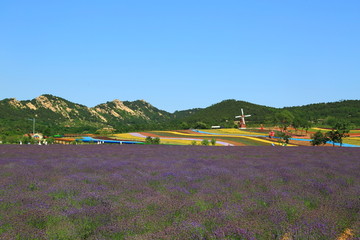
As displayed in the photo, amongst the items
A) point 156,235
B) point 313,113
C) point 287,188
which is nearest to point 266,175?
point 287,188

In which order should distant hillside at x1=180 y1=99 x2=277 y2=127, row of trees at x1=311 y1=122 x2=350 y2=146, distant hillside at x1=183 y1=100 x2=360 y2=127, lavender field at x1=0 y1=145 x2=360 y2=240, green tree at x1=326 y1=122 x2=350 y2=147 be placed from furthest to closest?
distant hillside at x1=180 y1=99 x2=277 y2=127, distant hillside at x1=183 y1=100 x2=360 y2=127, row of trees at x1=311 y1=122 x2=350 y2=146, green tree at x1=326 y1=122 x2=350 y2=147, lavender field at x1=0 y1=145 x2=360 y2=240

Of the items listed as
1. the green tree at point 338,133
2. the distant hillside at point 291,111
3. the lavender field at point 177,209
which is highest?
the distant hillside at point 291,111

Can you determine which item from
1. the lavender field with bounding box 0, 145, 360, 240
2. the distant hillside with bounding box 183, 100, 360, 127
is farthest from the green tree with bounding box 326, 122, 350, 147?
A: the distant hillside with bounding box 183, 100, 360, 127

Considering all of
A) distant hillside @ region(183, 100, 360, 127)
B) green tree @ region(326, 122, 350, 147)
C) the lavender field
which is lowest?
the lavender field

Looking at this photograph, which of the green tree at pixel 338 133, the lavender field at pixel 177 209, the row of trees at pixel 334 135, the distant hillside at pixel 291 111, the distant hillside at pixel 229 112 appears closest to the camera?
the lavender field at pixel 177 209

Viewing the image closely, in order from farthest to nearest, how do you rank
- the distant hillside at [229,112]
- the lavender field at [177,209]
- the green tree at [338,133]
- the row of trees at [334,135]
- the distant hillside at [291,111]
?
1. the distant hillside at [229,112]
2. the distant hillside at [291,111]
3. the row of trees at [334,135]
4. the green tree at [338,133]
5. the lavender field at [177,209]

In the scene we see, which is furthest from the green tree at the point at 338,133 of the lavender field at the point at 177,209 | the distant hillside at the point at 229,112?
the distant hillside at the point at 229,112

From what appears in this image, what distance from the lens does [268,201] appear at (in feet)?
20.8

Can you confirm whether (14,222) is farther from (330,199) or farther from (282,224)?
(330,199)

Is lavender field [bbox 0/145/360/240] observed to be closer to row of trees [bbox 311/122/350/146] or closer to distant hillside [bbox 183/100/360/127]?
row of trees [bbox 311/122/350/146]

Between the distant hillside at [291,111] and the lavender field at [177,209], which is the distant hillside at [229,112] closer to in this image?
the distant hillside at [291,111]

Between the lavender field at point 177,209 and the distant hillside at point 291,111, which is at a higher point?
the distant hillside at point 291,111

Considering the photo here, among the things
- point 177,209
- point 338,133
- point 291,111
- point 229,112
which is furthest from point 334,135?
point 229,112

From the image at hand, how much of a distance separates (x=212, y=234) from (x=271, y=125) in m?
110
